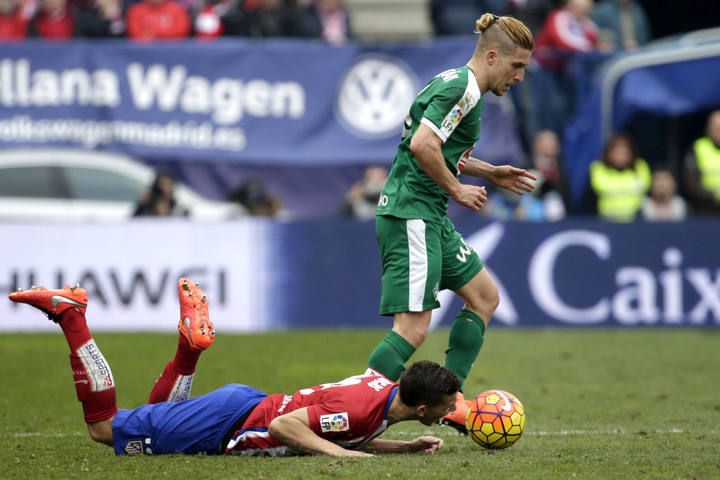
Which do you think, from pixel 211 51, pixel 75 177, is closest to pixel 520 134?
pixel 211 51

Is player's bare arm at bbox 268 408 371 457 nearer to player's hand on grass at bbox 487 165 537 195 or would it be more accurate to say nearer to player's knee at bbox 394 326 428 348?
player's knee at bbox 394 326 428 348

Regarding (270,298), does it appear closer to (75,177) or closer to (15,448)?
(75,177)

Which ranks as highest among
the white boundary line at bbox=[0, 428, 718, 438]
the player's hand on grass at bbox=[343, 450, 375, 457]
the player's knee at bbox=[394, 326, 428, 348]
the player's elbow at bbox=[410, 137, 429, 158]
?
the player's elbow at bbox=[410, 137, 429, 158]

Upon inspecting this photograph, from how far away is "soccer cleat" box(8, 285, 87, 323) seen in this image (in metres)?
7.25

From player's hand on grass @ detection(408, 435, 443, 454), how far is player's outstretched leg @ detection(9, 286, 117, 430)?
5.31 ft

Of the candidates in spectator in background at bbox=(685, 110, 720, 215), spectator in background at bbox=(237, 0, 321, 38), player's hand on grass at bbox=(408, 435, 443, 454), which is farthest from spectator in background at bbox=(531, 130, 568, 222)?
player's hand on grass at bbox=(408, 435, 443, 454)

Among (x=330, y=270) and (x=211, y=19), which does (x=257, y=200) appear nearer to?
(x=330, y=270)

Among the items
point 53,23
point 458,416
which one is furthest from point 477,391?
point 53,23

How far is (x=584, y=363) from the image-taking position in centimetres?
1232

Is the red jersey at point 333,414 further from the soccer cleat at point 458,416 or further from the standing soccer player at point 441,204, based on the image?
the soccer cleat at point 458,416

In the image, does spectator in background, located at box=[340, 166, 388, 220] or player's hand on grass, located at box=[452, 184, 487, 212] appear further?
spectator in background, located at box=[340, 166, 388, 220]

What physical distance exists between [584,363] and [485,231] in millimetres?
3168

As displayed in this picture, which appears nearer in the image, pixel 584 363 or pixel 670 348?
pixel 584 363

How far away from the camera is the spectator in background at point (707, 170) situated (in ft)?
52.2
